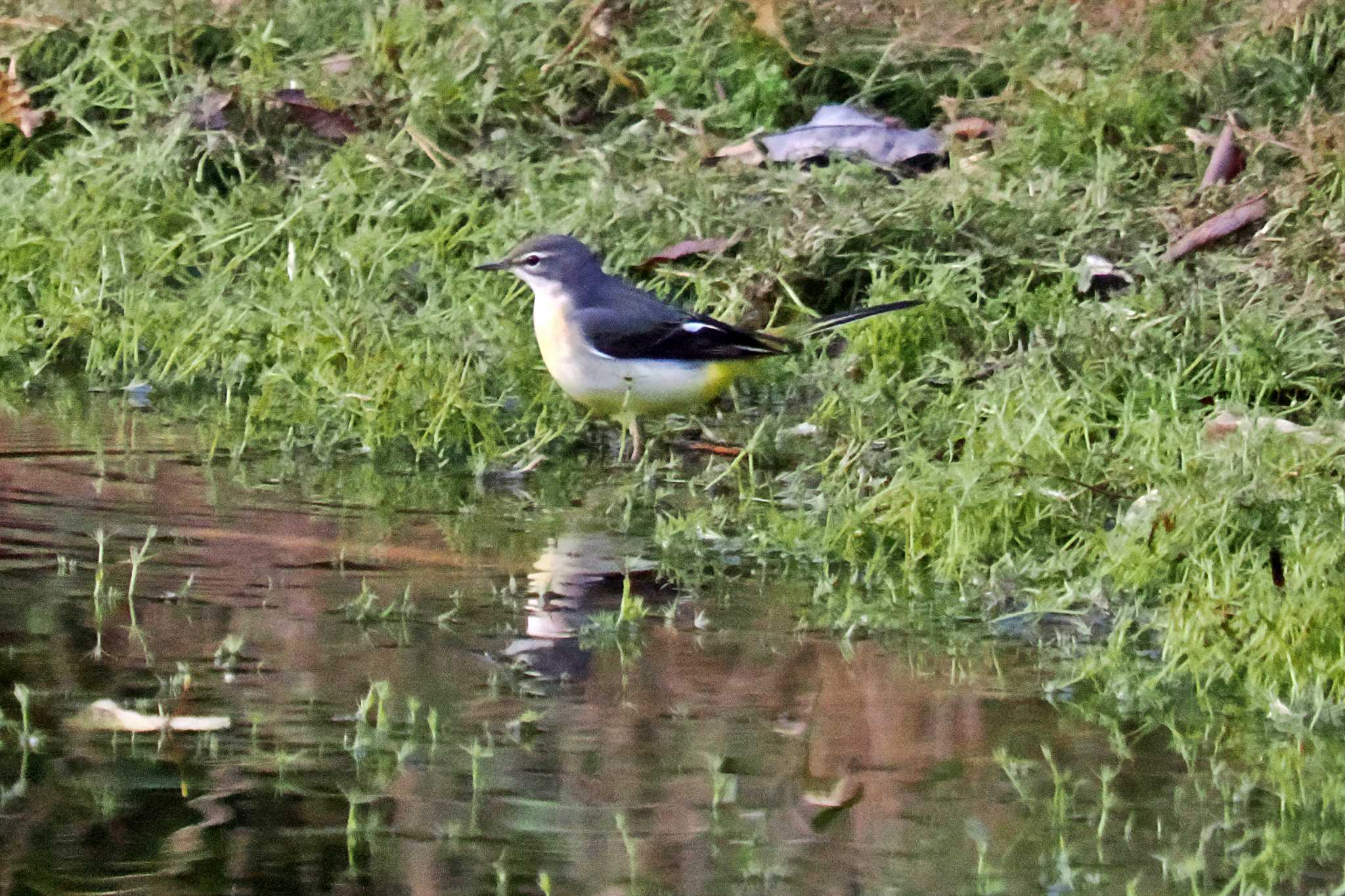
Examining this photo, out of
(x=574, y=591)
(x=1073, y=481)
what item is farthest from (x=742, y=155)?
(x=574, y=591)

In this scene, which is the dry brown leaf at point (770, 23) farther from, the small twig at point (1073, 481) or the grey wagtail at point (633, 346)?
the small twig at point (1073, 481)

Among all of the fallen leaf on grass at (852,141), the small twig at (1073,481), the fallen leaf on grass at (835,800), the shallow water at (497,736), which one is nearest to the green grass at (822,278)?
the small twig at (1073,481)

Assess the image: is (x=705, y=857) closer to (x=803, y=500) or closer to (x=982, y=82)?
(x=803, y=500)

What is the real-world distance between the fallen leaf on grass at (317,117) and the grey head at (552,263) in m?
1.97

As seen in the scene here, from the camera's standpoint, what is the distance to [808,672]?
4.70m

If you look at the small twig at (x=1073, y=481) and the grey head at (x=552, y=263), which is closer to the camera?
the small twig at (x=1073, y=481)

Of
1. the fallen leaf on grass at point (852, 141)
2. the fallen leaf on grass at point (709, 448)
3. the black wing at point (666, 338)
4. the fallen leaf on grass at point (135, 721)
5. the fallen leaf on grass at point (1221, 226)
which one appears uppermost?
the fallen leaf on grass at point (852, 141)

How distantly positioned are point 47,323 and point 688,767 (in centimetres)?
460

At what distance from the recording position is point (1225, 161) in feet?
27.6

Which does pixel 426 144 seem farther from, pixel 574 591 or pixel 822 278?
pixel 574 591

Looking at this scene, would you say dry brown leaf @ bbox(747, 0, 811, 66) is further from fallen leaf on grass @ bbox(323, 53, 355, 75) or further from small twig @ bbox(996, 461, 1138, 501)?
small twig @ bbox(996, 461, 1138, 501)

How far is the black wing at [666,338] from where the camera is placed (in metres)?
7.04

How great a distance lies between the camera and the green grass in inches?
209

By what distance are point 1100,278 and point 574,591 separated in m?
3.16
